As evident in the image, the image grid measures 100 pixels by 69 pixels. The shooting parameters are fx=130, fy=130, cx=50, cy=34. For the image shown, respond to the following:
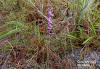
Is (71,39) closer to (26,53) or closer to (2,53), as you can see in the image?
(26,53)

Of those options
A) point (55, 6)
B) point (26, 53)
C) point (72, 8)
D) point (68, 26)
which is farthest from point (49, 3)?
point (26, 53)

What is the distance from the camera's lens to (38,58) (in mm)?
1064

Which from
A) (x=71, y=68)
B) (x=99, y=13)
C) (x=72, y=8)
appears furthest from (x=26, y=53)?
(x=99, y=13)

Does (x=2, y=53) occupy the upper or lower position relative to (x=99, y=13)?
lower

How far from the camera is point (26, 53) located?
1090 millimetres

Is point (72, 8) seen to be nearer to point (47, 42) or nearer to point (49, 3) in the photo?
point (49, 3)

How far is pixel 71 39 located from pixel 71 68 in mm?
283

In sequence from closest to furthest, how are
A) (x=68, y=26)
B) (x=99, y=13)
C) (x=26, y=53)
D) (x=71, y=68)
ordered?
1. (x=71, y=68)
2. (x=26, y=53)
3. (x=68, y=26)
4. (x=99, y=13)

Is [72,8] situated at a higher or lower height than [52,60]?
higher

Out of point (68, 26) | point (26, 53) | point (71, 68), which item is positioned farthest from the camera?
point (68, 26)

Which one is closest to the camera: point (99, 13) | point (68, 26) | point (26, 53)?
point (26, 53)

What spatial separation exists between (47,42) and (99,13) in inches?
28.1

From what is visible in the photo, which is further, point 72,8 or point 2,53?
point 72,8

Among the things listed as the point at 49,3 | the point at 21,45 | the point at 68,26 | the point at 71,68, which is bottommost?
the point at 71,68
